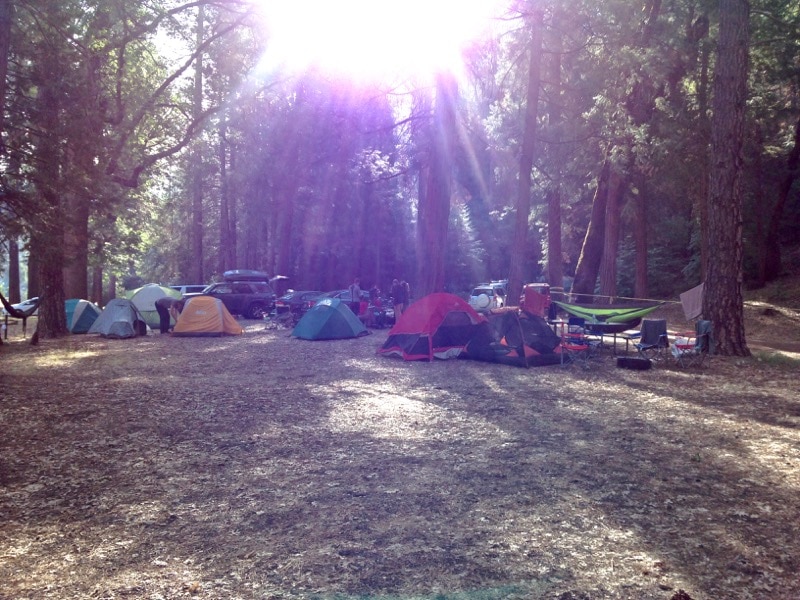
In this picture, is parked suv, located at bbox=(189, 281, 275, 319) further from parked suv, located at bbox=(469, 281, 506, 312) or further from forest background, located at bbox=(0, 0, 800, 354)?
parked suv, located at bbox=(469, 281, 506, 312)

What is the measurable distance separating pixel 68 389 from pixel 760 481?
928 centimetres

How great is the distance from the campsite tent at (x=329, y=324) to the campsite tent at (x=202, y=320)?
2.50m

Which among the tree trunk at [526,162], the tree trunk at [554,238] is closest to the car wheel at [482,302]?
the tree trunk at [554,238]

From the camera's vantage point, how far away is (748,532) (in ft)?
15.3

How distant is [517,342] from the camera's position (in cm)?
1339

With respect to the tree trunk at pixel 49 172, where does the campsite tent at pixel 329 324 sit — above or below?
below

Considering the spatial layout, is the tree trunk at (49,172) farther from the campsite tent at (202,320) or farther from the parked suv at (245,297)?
the parked suv at (245,297)

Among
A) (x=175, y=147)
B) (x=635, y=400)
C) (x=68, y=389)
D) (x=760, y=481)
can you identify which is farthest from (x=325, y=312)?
(x=760, y=481)

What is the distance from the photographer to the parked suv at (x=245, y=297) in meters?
27.5

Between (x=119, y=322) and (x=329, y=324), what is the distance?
616 cm

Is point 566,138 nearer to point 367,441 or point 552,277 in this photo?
point 552,277

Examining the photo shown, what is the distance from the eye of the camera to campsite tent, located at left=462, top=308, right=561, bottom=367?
43.5 feet

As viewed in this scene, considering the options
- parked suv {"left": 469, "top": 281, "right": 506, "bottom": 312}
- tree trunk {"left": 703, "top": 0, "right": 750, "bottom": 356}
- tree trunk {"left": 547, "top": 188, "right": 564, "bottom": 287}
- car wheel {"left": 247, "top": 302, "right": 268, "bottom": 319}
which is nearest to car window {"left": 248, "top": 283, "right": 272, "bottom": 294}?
car wheel {"left": 247, "top": 302, "right": 268, "bottom": 319}

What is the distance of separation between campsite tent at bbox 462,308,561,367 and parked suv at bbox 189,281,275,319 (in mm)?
15218
